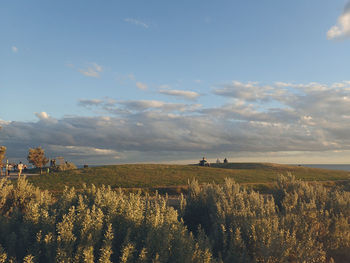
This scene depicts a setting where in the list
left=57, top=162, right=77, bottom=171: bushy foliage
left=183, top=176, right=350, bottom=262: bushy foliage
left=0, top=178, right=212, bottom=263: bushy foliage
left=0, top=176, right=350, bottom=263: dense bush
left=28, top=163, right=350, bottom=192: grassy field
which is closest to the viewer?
left=0, top=178, right=212, bottom=263: bushy foliage

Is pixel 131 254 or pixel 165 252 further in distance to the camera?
pixel 165 252

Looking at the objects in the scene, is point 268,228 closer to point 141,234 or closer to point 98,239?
point 141,234

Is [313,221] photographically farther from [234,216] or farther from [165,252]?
[165,252]

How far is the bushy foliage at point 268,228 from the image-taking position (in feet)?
20.9

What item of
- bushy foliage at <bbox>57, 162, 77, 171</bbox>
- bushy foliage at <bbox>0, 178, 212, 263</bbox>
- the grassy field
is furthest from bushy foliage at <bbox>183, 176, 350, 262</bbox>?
bushy foliage at <bbox>57, 162, 77, 171</bbox>

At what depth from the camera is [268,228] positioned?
6.86 meters

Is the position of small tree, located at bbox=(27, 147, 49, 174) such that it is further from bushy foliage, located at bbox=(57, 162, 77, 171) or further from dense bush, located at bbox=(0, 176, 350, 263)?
dense bush, located at bbox=(0, 176, 350, 263)

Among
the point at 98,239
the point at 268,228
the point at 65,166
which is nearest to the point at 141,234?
the point at 98,239

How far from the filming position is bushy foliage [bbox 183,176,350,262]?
6383mm

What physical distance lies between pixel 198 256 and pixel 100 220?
2.16 metres

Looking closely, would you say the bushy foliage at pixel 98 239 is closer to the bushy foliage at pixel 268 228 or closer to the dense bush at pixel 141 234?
the dense bush at pixel 141 234

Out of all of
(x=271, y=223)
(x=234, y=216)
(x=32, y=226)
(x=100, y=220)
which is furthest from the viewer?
(x=234, y=216)

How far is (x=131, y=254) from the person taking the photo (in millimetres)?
4922

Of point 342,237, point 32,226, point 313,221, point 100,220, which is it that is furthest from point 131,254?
point 342,237
